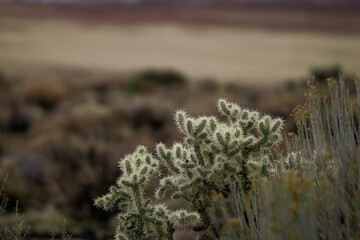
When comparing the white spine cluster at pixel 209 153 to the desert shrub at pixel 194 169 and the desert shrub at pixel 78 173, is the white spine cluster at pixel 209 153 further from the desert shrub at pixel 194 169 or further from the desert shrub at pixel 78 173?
the desert shrub at pixel 78 173

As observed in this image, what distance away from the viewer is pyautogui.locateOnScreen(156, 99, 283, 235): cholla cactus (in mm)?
3244

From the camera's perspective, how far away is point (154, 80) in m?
29.8

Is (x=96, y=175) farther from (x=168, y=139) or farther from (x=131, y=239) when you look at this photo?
(x=131, y=239)

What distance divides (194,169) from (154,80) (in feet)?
87.6

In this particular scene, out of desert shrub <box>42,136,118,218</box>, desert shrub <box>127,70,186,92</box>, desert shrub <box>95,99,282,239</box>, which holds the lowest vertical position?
desert shrub <box>95,99,282,239</box>

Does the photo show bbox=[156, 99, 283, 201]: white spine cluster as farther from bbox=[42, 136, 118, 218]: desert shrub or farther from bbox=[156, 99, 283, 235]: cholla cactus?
bbox=[42, 136, 118, 218]: desert shrub

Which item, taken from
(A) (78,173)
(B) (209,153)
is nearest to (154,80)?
(A) (78,173)

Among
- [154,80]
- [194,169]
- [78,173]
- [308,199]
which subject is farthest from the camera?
[154,80]

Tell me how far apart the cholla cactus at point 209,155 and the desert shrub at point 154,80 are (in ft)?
72.5

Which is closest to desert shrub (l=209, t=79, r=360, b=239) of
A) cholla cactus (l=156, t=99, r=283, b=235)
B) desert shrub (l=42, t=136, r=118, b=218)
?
cholla cactus (l=156, t=99, r=283, b=235)

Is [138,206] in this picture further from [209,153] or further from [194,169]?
[209,153]

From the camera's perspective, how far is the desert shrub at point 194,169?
10.7 ft

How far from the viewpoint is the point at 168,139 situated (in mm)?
12711

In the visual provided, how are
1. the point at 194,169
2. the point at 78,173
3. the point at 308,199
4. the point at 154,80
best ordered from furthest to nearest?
1. the point at 154,80
2. the point at 78,173
3. the point at 194,169
4. the point at 308,199
